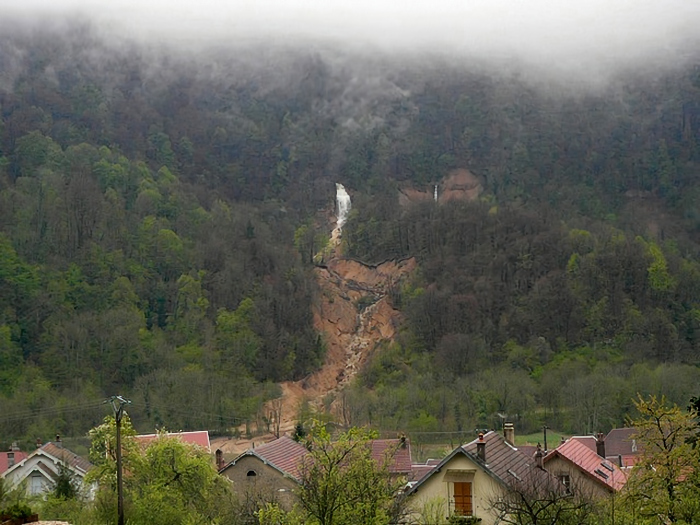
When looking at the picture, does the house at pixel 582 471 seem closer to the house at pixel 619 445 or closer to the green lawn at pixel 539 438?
the house at pixel 619 445

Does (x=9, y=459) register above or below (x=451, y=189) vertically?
below

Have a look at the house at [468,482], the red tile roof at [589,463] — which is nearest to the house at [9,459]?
the house at [468,482]

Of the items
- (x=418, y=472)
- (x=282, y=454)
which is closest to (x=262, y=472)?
(x=282, y=454)

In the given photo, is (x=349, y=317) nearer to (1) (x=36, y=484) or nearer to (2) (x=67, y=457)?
(2) (x=67, y=457)

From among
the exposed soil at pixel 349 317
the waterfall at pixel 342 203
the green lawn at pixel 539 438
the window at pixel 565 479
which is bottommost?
the window at pixel 565 479

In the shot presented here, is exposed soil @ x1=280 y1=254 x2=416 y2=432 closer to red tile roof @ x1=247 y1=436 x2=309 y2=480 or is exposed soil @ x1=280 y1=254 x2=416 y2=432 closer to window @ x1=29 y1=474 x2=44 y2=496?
window @ x1=29 y1=474 x2=44 y2=496

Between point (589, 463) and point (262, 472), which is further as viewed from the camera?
point (262, 472)

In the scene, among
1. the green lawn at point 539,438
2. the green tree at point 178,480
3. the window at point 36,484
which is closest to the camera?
the green tree at point 178,480
